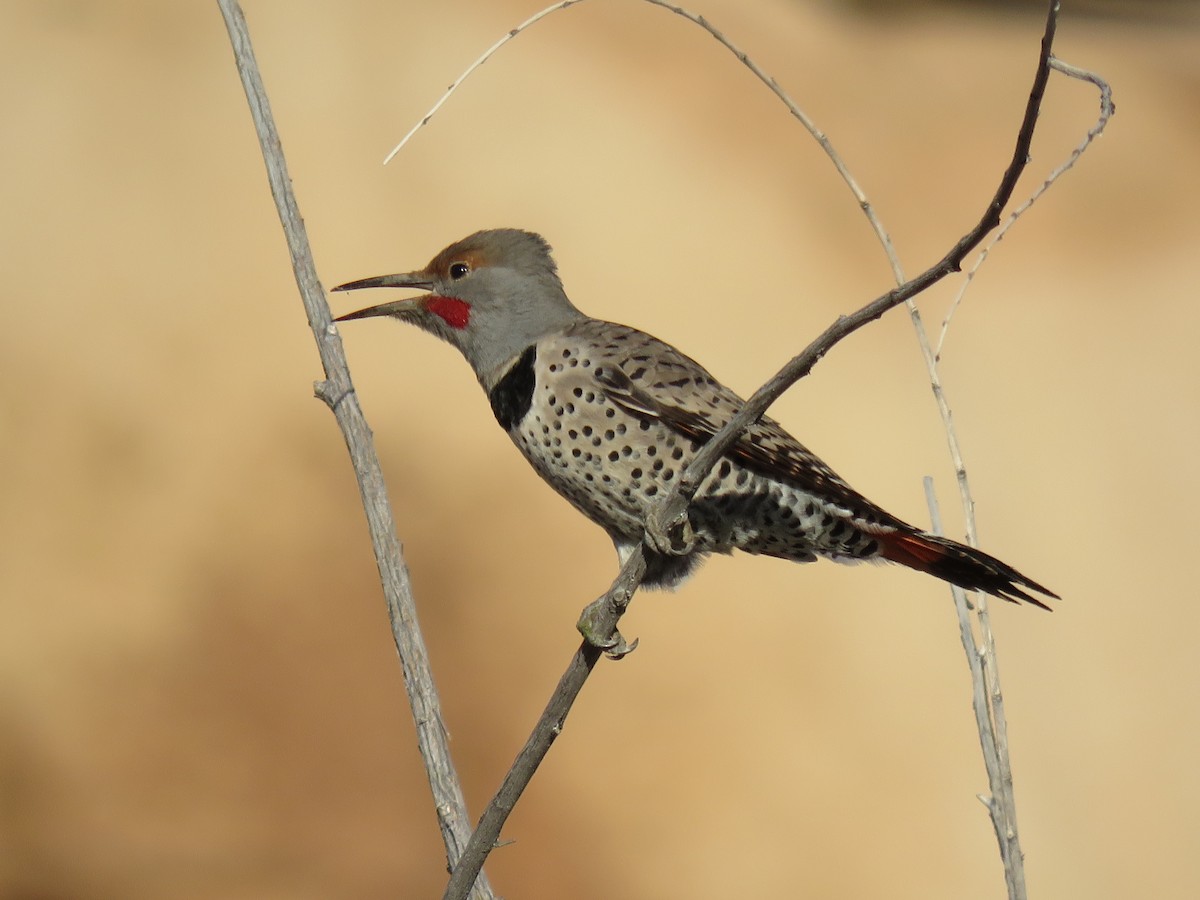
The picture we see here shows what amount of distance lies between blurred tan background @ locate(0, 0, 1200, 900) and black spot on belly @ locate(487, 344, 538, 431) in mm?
2613

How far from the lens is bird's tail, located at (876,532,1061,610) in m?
2.18

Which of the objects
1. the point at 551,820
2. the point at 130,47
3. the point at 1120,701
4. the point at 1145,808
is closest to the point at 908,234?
the point at 1120,701

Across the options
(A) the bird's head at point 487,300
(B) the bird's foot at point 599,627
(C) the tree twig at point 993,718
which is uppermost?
(A) the bird's head at point 487,300

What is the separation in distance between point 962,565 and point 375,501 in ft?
3.47

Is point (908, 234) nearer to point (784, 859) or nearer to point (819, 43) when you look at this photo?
point (819, 43)

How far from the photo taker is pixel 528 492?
5672 mm

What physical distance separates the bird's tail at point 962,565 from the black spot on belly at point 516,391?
2.71 feet

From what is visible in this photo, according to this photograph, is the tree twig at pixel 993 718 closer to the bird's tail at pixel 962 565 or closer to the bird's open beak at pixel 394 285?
the bird's tail at pixel 962 565

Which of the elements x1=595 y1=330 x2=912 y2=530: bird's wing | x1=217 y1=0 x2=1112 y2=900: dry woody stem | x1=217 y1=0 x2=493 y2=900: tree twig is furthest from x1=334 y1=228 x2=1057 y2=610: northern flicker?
x1=217 y1=0 x2=493 y2=900: tree twig

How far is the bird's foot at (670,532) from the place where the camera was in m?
2.12

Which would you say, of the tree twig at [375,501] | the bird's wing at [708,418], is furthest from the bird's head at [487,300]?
the tree twig at [375,501]

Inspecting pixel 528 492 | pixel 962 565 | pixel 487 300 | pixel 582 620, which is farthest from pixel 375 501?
pixel 528 492

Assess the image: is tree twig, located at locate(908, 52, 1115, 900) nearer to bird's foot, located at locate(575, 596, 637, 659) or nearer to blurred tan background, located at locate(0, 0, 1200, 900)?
bird's foot, located at locate(575, 596, 637, 659)

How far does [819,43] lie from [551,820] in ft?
13.5
